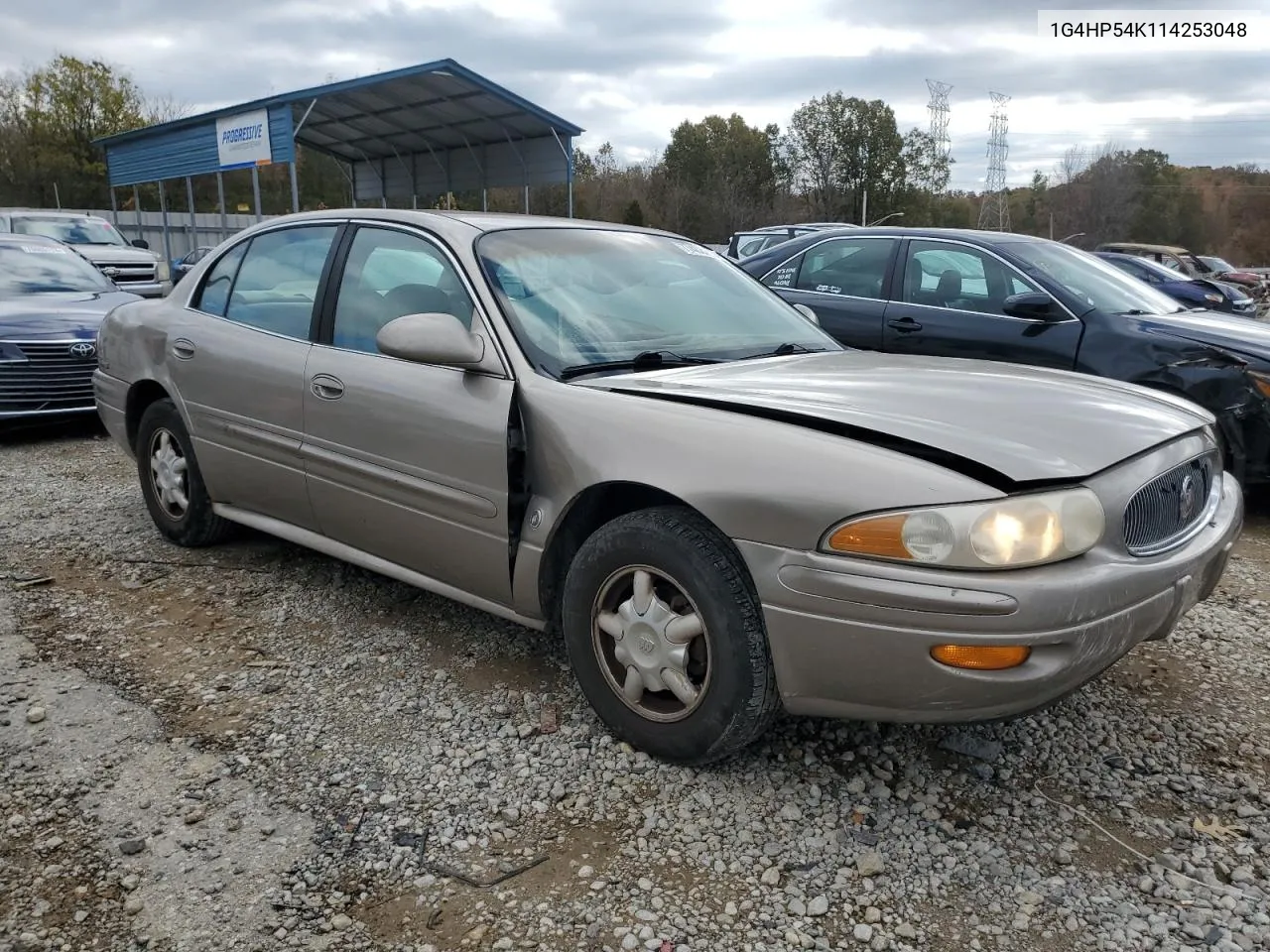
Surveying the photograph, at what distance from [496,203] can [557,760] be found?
38356 millimetres

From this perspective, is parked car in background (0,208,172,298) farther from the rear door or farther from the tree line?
the tree line

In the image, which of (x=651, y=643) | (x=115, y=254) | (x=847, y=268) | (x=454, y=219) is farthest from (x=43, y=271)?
(x=651, y=643)

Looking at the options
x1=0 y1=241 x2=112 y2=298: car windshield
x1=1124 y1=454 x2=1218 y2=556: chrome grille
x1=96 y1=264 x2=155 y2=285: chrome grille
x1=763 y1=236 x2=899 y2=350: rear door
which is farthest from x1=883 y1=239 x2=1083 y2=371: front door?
x1=96 y1=264 x2=155 y2=285: chrome grille

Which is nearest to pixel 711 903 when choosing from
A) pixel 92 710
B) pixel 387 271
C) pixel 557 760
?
pixel 557 760

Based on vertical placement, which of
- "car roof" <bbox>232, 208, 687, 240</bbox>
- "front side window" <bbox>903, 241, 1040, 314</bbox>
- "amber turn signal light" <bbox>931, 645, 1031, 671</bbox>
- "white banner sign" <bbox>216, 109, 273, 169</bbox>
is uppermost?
"white banner sign" <bbox>216, 109, 273, 169</bbox>

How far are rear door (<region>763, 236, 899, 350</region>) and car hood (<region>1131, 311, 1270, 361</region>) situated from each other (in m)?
1.51

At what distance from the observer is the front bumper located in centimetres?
211

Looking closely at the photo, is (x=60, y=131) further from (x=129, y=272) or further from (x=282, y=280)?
(x=282, y=280)

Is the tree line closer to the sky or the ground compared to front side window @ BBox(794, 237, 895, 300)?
closer to the sky

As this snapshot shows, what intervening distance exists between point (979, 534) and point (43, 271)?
28.4ft

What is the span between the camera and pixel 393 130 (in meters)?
21.0

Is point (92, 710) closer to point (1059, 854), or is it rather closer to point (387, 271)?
point (387, 271)

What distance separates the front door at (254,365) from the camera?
3668 mm

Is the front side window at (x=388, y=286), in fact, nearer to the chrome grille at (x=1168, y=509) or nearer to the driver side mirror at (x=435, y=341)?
the driver side mirror at (x=435, y=341)
